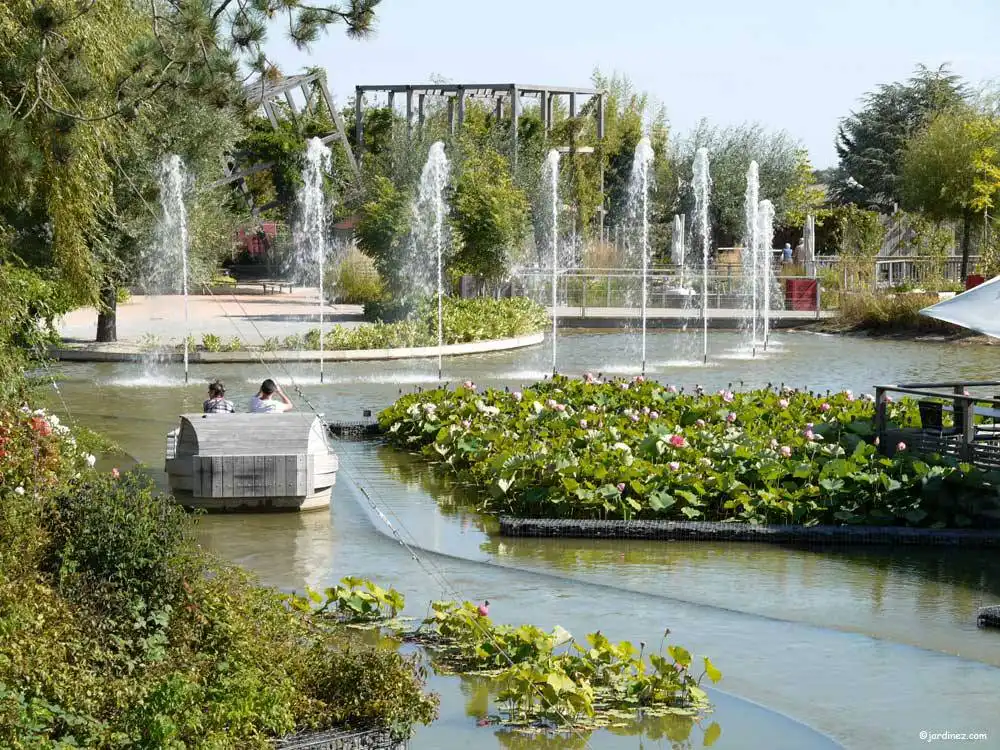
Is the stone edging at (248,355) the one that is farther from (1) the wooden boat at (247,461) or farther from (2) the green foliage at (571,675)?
(2) the green foliage at (571,675)

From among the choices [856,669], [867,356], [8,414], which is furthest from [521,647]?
[867,356]

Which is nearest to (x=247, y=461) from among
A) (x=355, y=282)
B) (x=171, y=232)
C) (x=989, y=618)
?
(x=989, y=618)

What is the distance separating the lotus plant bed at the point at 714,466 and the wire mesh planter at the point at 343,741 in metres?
5.14

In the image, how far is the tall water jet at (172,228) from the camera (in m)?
24.9

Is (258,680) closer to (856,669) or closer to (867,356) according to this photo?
(856,669)

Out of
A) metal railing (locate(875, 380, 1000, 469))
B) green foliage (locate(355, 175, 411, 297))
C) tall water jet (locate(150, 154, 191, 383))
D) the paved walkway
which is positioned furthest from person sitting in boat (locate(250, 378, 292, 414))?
→ green foliage (locate(355, 175, 411, 297))

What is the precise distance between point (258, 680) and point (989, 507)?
654 cm

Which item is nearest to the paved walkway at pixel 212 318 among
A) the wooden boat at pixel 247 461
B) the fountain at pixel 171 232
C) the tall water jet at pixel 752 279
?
the fountain at pixel 171 232

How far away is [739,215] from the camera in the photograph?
5850 centimetres

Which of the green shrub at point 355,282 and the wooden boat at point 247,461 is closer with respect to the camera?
the wooden boat at point 247,461

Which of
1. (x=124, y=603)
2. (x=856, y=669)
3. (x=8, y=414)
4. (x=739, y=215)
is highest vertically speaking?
(x=739, y=215)

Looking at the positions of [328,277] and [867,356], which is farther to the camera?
[328,277]

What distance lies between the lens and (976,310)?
11.3 meters

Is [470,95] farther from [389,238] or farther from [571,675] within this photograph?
[571,675]
